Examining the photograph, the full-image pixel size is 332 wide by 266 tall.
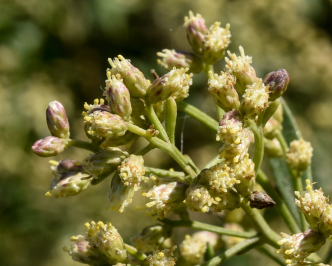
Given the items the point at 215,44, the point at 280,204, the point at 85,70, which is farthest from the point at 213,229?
the point at 85,70

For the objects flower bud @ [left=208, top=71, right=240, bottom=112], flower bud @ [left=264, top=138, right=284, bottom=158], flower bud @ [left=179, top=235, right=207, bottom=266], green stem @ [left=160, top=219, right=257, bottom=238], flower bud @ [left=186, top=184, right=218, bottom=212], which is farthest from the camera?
flower bud @ [left=264, top=138, right=284, bottom=158]

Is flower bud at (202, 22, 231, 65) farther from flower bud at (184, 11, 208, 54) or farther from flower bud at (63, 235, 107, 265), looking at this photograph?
flower bud at (63, 235, 107, 265)

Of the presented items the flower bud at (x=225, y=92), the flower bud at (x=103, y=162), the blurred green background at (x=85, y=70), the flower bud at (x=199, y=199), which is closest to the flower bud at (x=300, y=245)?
the flower bud at (x=199, y=199)

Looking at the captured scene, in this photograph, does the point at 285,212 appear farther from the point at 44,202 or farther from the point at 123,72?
the point at 44,202

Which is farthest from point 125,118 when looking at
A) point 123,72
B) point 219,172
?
point 219,172

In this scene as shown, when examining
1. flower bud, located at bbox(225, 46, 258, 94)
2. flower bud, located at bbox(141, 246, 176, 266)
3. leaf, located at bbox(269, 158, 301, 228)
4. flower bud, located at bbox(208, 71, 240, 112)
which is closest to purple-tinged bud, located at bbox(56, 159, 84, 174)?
flower bud, located at bbox(141, 246, 176, 266)

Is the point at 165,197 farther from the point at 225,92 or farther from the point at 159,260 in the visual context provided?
the point at 225,92

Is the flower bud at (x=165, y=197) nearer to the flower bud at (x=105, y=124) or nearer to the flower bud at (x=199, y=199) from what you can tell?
the flower bud at (x=199, y=199)
